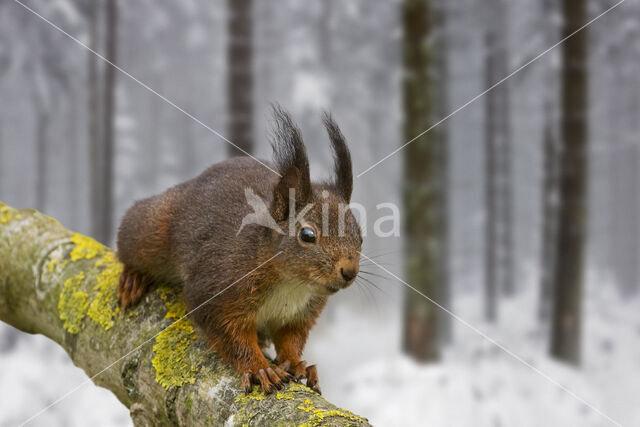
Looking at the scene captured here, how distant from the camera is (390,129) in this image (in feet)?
60.2

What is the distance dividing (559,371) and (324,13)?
27.5 ft

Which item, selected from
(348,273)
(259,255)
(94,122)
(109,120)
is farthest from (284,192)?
(94,122)

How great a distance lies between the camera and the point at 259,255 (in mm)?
2123

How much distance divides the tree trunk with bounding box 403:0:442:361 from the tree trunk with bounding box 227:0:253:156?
6.36 feet

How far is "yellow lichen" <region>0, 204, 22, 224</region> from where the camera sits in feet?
9.76

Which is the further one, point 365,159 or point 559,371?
point 365,159

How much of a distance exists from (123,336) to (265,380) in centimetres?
72

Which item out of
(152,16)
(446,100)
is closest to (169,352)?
(446,100)

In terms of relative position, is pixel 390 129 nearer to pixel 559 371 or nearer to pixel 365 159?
pixel 365 159

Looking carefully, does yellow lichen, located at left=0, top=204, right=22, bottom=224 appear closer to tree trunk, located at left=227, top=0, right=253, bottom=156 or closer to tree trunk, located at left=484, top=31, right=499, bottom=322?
tree trunk, located at left=227, top=0, right=253, bottom=156

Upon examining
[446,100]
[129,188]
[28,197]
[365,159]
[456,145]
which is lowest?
[28,197]

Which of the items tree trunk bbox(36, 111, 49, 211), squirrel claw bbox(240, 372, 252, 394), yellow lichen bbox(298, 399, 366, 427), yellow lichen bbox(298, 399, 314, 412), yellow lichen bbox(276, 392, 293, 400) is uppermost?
yellow lichen bbox(298, 399, 366, 427)

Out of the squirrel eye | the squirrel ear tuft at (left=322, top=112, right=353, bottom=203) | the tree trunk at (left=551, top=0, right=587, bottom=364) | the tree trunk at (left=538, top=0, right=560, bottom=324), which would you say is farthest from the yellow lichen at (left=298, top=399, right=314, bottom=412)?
the tree trunk at (left=538, top=0, right=560, bottom=324)

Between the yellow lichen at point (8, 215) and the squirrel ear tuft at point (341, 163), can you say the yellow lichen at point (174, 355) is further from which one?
the yellow lichen at point (8, 215)
